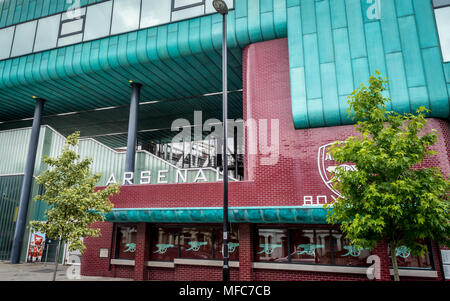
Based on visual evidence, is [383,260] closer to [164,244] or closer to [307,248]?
[307,248]

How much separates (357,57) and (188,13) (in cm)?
945

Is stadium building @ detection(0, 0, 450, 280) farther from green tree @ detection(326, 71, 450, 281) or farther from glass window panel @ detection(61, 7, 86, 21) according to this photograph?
green tree @ detection(326, 71, 450, 281)

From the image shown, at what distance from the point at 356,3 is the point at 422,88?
17.1 ft

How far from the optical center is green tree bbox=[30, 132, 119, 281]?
12.3m

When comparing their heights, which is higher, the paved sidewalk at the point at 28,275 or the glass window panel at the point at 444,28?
the glass window panel at the point at 444,28

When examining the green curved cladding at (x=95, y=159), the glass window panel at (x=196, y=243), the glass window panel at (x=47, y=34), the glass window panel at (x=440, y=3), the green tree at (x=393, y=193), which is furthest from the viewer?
the glass window panel at (x=47, y=34)

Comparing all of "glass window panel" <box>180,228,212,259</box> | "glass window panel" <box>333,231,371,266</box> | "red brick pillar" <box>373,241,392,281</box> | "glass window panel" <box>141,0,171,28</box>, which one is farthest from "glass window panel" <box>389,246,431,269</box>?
"glass window panel" <box>141,0,171,28</box>

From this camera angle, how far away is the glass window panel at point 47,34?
2066 centimetres

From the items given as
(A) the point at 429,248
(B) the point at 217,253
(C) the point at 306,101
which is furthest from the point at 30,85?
(A) the point at 429,248

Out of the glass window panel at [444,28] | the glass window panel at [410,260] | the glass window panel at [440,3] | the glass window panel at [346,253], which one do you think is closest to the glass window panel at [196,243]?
the glass window panel at [346,253]

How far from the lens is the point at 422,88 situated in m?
13.2

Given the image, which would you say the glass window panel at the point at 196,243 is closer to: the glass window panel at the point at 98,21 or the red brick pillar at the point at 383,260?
the red brick pillar at the point at 383,260

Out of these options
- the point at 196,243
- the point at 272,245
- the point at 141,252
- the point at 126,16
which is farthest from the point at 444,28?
the point at 141,252

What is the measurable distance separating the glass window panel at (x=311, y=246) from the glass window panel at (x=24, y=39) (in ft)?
68.8
